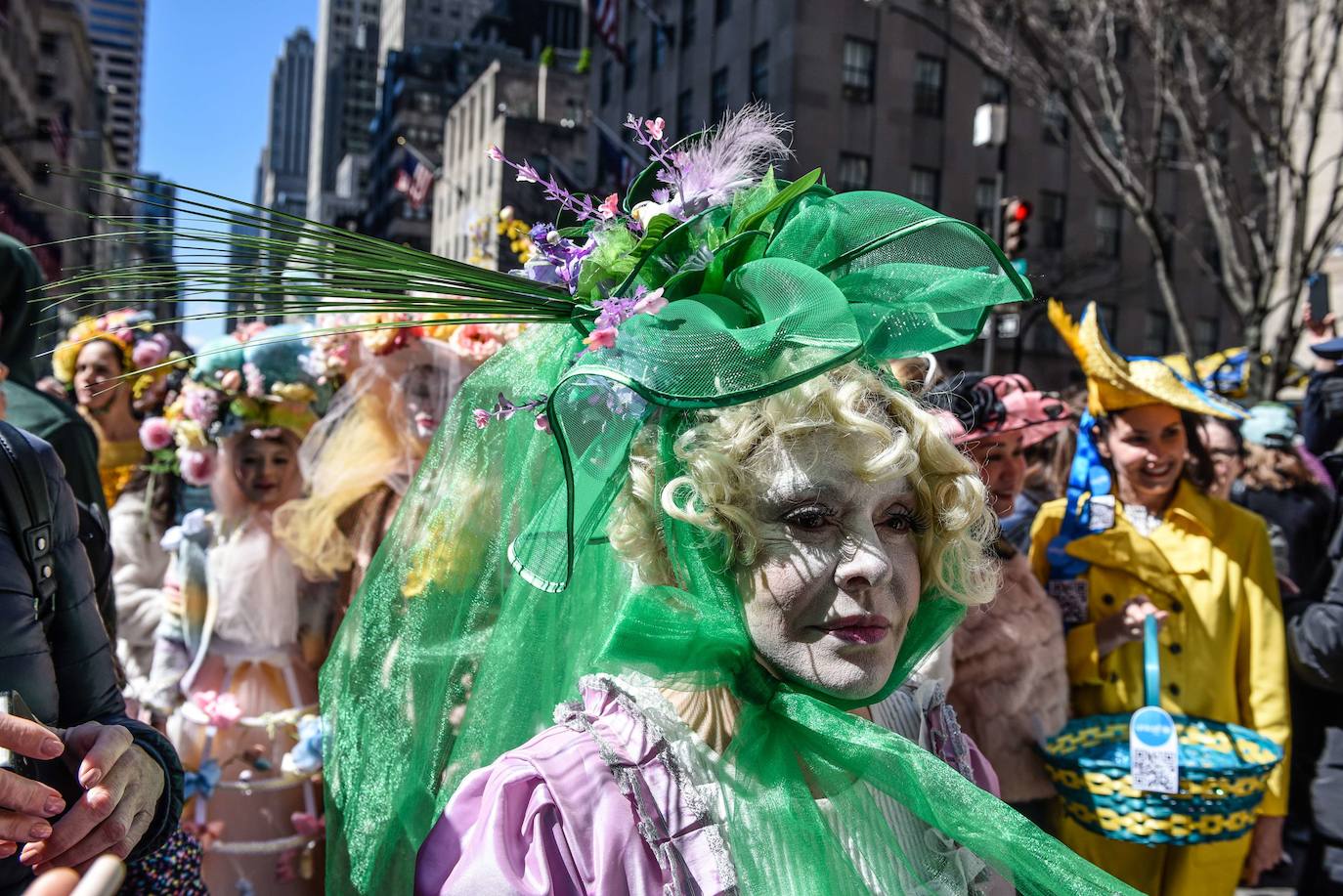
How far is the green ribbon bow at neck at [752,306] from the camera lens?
145 cm

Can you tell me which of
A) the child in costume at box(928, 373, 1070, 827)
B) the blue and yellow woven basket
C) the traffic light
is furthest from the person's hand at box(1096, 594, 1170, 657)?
the traffic light

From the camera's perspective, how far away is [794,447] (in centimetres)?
155

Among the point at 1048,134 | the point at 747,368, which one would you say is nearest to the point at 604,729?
the point at 747,368

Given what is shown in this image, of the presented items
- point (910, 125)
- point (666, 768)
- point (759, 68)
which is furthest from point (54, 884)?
point (910, 125)

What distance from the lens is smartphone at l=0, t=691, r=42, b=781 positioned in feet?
4.34

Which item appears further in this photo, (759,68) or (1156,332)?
(1156,332)

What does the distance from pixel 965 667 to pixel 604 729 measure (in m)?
2.00

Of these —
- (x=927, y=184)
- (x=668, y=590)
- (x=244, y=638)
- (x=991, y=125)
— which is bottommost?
(x=244, y=638)

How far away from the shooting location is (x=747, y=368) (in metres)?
1.44

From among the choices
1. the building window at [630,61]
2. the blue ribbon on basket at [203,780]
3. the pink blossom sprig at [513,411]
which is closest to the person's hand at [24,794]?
the pink blossom sprig at [513,411]

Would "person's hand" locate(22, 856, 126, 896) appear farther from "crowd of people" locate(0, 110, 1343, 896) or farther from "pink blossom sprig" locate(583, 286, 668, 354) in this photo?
"pink blossom sprig" locate(583, 286, 668, 354)

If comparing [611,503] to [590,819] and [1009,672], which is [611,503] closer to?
[590,819]

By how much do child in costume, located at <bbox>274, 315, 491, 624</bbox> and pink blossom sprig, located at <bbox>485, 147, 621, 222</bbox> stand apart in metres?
2.39

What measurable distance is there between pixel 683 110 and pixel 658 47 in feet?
7.53
